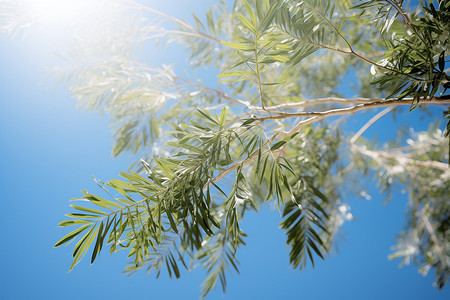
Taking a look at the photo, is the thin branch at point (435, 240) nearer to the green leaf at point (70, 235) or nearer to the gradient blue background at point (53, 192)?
the gradient blue background at point (53, 192)

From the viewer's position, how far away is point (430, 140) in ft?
7.80

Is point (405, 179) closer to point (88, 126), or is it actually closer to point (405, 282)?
point (405, 282)

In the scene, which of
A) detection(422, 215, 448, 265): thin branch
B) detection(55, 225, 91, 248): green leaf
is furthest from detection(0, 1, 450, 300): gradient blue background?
detection(55, 225, 91, 248): green leaf

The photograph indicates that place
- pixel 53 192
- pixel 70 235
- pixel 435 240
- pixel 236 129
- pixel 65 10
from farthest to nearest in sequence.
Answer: pixel 53 192
pixel 435 240
pixel 65 10
pixel 236 129
pixel 70 235

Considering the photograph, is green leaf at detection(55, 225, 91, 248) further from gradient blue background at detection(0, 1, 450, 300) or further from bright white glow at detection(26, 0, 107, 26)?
gradient blue background at detection(0, 1, 450, 300)

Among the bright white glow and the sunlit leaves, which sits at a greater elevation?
the bright white glow

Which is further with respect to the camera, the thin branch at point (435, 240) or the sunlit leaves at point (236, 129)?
the thin branch at point (435, 240)

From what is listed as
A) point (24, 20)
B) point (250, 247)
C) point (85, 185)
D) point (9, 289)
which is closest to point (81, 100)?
point (24, 20)

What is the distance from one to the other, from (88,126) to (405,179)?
9.15 ft

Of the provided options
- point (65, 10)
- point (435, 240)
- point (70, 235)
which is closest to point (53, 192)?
point (65, 10)

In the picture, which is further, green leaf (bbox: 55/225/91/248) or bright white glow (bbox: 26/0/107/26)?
bright white glow (bbox: 26/0/107/26)

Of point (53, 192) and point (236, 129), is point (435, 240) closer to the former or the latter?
point (236, 129)

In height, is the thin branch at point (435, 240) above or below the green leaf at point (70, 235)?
above

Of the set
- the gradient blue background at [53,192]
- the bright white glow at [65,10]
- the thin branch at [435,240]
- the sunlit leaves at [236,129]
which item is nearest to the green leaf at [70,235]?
the sunlit leaves at [236,129]
